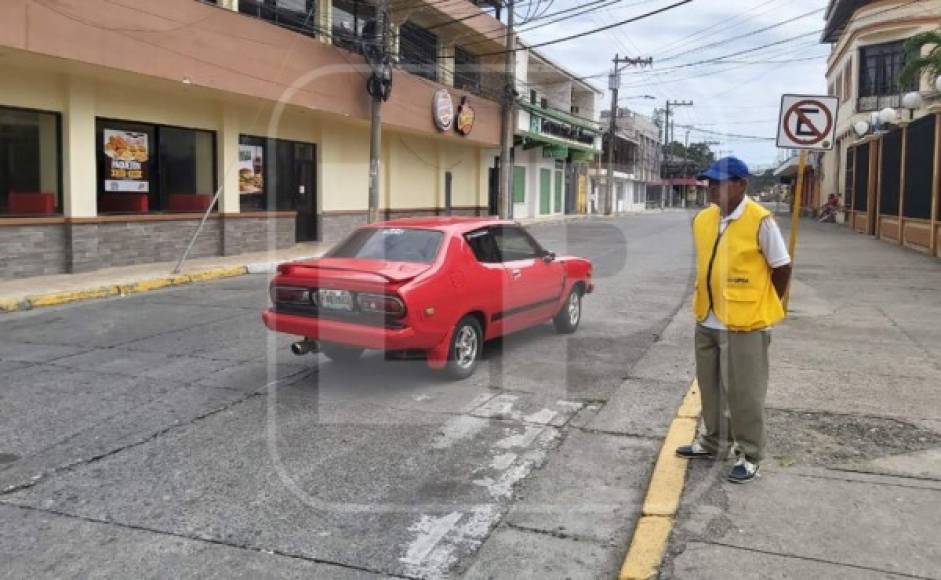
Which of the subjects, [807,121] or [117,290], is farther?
[117,290]

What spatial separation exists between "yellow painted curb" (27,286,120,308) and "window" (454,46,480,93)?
65.1 feet

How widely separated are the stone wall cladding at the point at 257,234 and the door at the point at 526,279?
11.3m

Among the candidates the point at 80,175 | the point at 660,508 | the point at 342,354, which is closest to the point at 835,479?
the point at 660,508

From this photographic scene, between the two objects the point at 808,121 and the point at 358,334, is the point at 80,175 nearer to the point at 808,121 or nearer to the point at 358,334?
the point at 358,334

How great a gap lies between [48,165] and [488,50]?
68.7ft

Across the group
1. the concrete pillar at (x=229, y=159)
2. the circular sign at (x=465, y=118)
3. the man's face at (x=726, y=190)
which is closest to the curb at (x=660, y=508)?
the man's face at (x=726, y=190)

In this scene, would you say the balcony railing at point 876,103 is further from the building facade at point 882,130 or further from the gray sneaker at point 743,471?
the gray sneaker at point 743,471

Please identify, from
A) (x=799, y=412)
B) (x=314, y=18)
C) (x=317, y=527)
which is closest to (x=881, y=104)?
(x=314, y=18)

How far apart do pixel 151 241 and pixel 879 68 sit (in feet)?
116

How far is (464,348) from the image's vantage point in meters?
7.24

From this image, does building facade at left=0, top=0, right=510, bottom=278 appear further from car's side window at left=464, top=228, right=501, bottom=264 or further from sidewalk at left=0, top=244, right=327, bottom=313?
car's side window at left=464, top=228, right=501, bottom=264

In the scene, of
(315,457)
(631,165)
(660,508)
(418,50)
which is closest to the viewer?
(660,508)

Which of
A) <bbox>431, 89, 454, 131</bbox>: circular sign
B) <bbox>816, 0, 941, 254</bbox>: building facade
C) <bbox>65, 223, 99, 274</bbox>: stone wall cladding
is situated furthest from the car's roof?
<bbox>431, 89, 454, 131</bbox>: circular sign

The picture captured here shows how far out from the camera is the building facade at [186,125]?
44.6 ft
